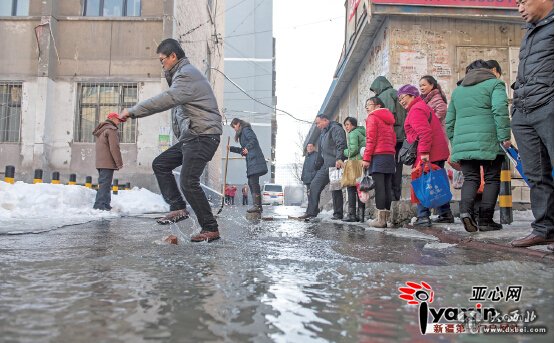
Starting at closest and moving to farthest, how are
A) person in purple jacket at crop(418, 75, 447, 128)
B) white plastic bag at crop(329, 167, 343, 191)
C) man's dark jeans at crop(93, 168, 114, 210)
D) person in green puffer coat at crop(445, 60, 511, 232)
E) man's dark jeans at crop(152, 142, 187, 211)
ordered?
person in green puffer coat at crop(445, 60, 511, 232), man's dark jeans at crop(152, 142, 187, 211), person in purple jacket at crop(418, 75, 447, 128), white plastic bag at crop(329, 167, 343, 191), man's dark jeans at crop(93, 168, 114, 210)

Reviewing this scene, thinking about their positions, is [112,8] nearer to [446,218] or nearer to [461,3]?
[461,3]

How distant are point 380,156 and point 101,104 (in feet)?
36.1

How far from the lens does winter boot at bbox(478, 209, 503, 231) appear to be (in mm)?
4305

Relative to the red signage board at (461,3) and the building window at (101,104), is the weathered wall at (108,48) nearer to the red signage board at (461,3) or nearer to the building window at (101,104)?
the building window at (101,104)

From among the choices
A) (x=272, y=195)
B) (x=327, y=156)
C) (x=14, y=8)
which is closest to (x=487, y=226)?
(x=327, y=156)

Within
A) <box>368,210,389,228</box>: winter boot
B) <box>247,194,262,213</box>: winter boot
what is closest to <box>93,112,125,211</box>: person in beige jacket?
<box>247,194,262,213</box>: winter boot

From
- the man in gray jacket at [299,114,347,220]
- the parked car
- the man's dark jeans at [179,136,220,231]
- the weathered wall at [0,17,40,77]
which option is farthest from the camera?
the parked car

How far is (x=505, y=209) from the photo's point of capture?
515 centimetres

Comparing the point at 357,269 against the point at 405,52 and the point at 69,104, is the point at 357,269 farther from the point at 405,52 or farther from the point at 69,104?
the point at 69,104

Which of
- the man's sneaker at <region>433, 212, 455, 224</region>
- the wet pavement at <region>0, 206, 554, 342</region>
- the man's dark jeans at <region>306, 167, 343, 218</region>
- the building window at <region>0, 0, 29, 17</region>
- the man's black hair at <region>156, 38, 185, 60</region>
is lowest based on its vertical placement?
the wet pavement at <region>0, 206, 554, 342</region>

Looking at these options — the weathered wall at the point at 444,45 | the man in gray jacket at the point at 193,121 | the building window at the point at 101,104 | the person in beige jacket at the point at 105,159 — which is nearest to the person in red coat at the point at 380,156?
the man in gray jacket at the point at 193,121

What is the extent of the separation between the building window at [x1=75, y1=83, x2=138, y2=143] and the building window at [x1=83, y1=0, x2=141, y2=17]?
7.42 feet

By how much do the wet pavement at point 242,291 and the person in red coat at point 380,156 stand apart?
211 cm

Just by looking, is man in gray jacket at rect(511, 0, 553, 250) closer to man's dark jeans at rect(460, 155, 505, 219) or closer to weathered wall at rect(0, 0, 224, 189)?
man's dark jeans at rect(460, 155, 505, 219)
